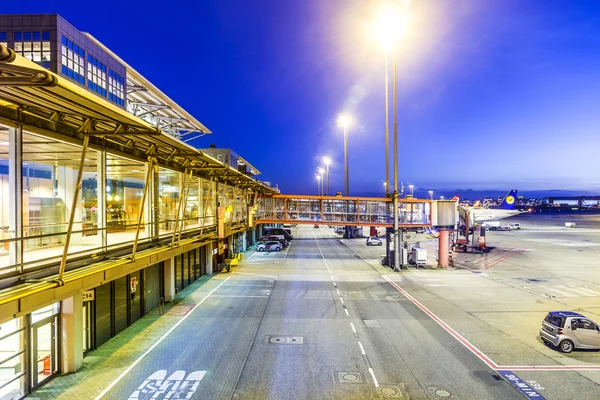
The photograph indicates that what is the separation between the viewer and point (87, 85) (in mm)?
54594

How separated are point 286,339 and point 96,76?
5887 centimetres

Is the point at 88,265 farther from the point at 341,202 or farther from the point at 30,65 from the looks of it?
the point at 341,202

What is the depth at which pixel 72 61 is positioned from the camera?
53.7 metres

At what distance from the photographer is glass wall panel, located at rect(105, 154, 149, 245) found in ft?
44.6

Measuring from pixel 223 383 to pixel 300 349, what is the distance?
373 centimetres

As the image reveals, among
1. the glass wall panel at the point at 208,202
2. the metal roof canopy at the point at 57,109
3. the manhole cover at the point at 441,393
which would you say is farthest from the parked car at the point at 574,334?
the glass wall panel at the point at 208,202

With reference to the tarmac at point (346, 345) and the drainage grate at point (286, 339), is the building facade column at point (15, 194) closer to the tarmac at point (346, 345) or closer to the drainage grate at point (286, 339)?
the tarmac at point (346, 345)

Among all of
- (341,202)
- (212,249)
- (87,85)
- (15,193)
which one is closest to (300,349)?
(15,193)

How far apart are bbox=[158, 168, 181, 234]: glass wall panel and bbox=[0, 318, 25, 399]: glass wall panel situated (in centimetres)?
836

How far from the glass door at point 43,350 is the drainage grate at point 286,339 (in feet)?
25.8

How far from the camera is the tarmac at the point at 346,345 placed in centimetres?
1104

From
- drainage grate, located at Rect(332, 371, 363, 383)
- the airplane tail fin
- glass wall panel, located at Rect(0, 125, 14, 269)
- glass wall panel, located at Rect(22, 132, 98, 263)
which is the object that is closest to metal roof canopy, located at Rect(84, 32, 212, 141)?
glass wall panel, located at Rect(22, 132, 98, 263)

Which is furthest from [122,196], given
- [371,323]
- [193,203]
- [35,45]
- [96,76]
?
[35,45]

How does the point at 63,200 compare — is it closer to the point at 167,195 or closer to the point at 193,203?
the point at 167,195
